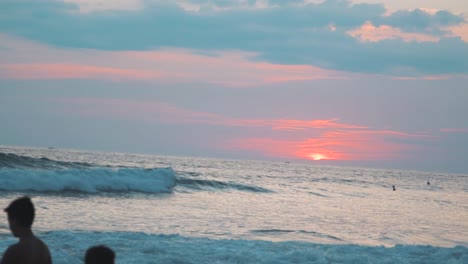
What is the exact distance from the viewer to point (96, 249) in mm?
4582

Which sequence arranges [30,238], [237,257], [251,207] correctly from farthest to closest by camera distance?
[251,207] → [237,257] → [30,238]

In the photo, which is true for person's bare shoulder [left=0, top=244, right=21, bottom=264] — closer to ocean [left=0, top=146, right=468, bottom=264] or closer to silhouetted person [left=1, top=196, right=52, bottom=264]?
silhouetted person [left=1, top=196, right=52, bottom=264]

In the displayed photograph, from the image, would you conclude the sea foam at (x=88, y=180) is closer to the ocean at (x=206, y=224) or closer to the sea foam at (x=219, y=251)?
the ocean at (x=206, y=224)

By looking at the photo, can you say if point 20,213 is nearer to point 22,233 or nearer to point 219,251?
point 22,233

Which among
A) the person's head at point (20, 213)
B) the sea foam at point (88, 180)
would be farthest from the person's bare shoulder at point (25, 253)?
the sea foam at point (88, 180)

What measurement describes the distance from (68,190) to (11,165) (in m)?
9.79

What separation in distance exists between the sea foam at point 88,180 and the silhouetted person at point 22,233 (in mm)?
22755

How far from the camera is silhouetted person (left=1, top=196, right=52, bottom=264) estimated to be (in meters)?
5.12

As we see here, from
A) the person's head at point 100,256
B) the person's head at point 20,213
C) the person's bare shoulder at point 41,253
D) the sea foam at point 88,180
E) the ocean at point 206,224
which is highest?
the person's head at point 20,213

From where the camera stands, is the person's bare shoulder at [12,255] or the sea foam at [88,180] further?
the sea foam at [88,180]

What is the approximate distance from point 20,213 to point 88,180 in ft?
83.1

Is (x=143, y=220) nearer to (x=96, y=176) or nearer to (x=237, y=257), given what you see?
(x=237, y=257)

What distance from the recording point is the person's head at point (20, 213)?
5.12 m

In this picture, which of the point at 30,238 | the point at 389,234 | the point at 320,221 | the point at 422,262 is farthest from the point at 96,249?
the point at 320,221
